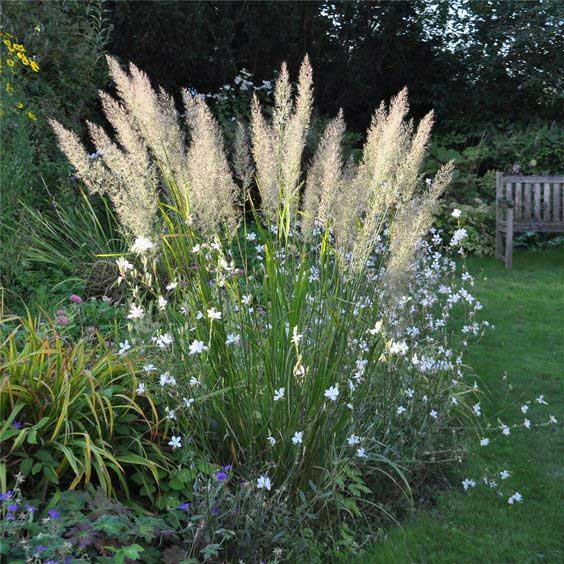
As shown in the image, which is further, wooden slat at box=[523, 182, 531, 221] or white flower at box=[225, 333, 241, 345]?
wooden slat at box=[523, 182, 531, 221]

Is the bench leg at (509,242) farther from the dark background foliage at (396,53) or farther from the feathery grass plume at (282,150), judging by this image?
the feathery grass plume at (282,150)

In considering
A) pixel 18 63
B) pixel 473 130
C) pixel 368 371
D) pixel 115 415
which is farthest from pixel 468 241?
pixel 115 415

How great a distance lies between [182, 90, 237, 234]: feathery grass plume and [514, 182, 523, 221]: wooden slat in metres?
6.66

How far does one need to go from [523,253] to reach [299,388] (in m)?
6.93

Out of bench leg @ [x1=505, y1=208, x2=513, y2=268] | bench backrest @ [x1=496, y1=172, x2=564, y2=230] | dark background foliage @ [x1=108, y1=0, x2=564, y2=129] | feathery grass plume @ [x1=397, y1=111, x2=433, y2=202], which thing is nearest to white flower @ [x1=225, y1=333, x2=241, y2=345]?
feathery grass plume @ [x1=397, y1=111, x2=433, y2=202]

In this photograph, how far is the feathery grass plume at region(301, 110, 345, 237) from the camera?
2531 millimetres

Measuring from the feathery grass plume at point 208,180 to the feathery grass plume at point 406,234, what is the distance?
1.98 ft

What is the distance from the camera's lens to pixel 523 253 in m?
8.75

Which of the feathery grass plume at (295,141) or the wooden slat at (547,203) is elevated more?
the feathery grass plume at (295,141)

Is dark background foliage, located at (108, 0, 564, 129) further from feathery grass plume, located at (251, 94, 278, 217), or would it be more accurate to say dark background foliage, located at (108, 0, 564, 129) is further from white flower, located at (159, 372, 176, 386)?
white flower, located at (159, 372, 176, 386)

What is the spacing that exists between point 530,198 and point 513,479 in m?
5.96

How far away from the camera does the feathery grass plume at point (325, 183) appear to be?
2531mm

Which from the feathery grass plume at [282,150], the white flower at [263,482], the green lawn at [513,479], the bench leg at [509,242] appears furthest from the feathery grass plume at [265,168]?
the bench leg at [509,242]

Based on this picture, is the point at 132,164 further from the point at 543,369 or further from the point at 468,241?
the point at 468,241
